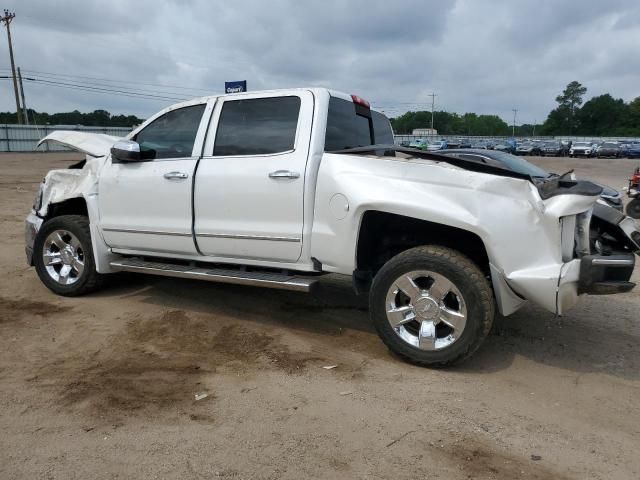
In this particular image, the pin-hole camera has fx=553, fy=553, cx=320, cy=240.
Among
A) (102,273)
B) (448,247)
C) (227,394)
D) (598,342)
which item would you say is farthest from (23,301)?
(598,342)

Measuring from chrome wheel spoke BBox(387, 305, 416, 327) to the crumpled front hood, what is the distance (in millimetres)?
3248

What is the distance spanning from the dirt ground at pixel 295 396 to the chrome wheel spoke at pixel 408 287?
0.54 m

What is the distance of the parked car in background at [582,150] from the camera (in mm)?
46281

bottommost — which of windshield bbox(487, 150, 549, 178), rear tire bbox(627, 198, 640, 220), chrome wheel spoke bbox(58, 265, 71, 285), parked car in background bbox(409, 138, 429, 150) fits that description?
rear tire bbox(627, 198, 640, 220)

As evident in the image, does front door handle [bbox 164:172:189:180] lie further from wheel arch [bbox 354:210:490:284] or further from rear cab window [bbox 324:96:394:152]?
wheel arch [bbox 354:210:490:284]

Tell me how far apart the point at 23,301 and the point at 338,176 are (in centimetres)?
354

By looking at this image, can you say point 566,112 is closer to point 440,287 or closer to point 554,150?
point 554,150

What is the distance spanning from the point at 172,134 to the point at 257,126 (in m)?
0.91

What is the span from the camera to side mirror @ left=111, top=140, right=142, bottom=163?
4840 millimetres

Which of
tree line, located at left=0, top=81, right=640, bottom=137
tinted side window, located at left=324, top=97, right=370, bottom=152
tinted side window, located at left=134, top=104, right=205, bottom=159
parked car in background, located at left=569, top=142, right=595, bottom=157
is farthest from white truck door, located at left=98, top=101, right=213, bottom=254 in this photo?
tree line, located at left=0, top=81, right=640, bottom=137

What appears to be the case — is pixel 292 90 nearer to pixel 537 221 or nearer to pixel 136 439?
pixel 537 221

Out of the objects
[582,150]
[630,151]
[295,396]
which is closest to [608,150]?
[630,151]

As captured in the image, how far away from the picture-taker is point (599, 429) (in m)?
3.11

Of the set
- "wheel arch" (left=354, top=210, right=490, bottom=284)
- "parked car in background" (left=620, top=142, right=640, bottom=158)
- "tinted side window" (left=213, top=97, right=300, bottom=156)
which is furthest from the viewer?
"parked car in background" (left=620, top=142, right=640, bottom=158)
